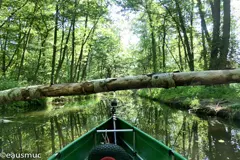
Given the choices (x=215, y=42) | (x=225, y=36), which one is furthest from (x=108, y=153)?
(x=215, y=42)

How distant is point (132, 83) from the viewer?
387 centimetres

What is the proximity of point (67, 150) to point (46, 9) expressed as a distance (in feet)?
50.7

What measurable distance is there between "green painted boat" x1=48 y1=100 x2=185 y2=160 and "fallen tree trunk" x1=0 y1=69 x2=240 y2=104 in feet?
2.62

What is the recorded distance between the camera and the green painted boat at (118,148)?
3133 mm

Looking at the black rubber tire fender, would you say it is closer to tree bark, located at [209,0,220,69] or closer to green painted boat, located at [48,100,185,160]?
green painted boat, located at [48,100,185,160]

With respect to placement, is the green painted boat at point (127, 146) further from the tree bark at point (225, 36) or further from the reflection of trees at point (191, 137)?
the tree bark at point (225, 36)

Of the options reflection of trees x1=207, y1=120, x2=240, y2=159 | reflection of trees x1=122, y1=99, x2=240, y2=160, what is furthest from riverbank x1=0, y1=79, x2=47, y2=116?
reflection of trees x1=207, y1=120, x2=240, y2=159

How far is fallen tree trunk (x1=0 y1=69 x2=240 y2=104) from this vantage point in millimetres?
3518

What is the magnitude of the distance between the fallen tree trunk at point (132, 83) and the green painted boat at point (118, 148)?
2.62ft

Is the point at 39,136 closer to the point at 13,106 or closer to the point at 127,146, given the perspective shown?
the point at 127,146

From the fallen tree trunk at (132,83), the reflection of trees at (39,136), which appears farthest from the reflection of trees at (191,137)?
the reflection of trees at (39,136)

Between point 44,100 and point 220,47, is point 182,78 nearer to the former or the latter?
point 220,47

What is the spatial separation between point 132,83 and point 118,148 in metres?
→ 1.09

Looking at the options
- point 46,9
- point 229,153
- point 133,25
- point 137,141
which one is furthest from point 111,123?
point 133,25
